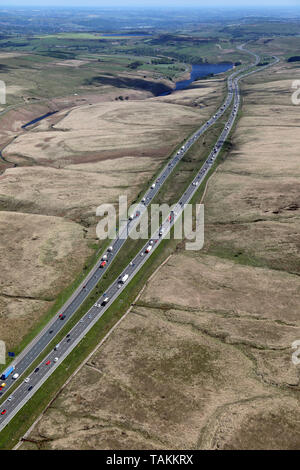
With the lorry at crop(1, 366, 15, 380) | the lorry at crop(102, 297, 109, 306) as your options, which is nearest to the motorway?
the lorry at crop(102, 297, 109, 306)

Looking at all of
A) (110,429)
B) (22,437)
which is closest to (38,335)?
(22,437)

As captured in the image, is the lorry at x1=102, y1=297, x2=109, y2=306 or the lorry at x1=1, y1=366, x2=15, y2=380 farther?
the lorry at x1=102, y1=297, x2=109, y2=306

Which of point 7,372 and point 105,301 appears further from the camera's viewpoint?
point 105,301

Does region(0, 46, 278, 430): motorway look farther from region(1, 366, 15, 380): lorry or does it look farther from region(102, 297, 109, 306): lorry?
region(1, 366, 15, 380): lorry

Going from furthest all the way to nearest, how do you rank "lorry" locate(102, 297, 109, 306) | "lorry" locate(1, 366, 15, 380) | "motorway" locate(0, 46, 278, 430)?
"lorry" locate(102, 297, 109, 306) < "lorry" locate(1, 366, 15, 380) < "motorway" locate(0, 46, 278, 430)

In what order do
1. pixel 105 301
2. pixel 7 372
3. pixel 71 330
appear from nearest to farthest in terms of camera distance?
pixel 7 372, pixel 71 330, pixel 105 301

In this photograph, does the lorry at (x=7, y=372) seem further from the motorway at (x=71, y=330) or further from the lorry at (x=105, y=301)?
the lorry at (x=105, y=301)

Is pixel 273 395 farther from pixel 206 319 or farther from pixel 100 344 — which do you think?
pixel 100 344

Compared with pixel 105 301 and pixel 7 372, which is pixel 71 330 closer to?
pixel 105 301

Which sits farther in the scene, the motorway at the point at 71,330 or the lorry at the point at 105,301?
the lorry at the point at 105,301

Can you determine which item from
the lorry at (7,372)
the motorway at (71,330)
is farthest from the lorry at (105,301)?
the lorry at (7,372)

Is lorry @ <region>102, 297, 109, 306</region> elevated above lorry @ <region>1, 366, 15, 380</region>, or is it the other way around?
lorry @ <region>102, 297, 109, 306</region>

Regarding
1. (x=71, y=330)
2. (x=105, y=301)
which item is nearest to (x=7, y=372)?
(x=71, y=330)
